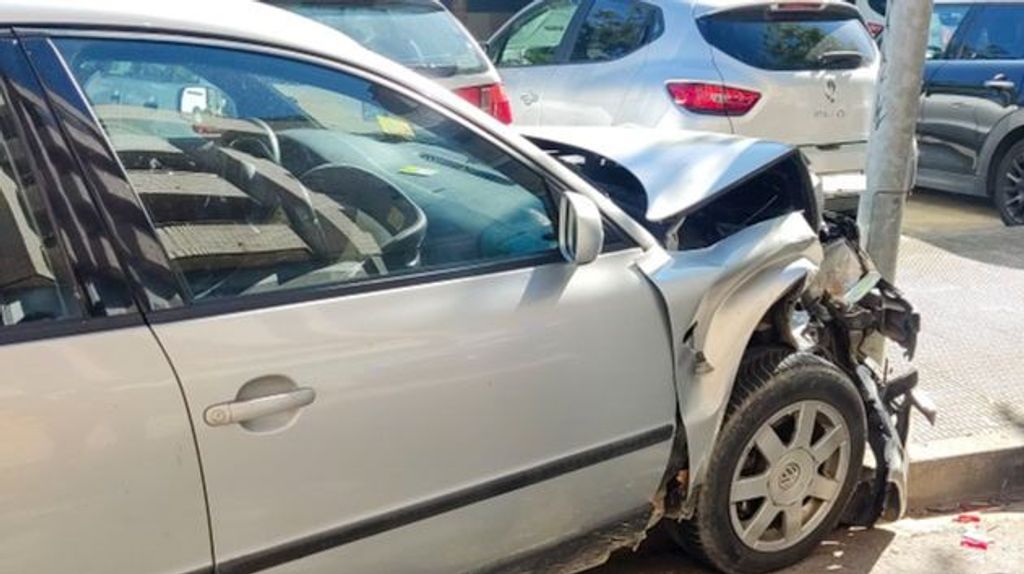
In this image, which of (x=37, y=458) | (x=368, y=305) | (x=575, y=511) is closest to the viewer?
(x=37, y=458)

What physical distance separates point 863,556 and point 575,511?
51.6 inches

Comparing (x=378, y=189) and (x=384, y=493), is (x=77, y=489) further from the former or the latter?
(x=378, y=189)

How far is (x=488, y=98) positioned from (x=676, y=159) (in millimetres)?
2890

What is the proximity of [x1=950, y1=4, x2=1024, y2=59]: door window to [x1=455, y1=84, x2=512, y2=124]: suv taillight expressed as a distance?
14.0 ft

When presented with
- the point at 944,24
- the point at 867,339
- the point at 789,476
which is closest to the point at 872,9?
the point at 944,24

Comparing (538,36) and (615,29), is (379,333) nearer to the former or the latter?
(615,29)

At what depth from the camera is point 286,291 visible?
2209 mm

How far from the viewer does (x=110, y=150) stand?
81.1 inches

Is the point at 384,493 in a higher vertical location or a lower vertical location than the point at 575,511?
higher

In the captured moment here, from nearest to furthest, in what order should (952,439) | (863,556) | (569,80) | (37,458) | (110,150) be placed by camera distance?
(37,458) < (110,150) < (863,556) < (952,439) < (569,80)

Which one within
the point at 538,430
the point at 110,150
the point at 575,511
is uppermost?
the point at 110,150

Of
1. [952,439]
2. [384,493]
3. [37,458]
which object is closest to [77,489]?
[37,458]

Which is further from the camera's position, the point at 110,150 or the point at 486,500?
the point at 486,500

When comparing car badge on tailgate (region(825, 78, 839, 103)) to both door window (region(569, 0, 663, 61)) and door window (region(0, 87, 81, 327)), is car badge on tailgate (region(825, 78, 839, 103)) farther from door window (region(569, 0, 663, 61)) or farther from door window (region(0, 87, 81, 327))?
door window (region(0, 87, 81, 327))
